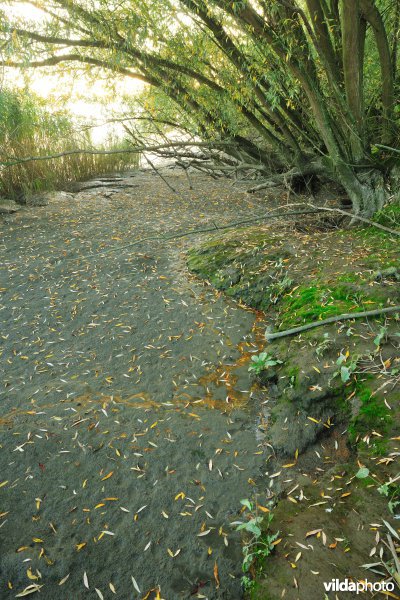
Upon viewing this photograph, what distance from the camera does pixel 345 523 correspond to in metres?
1.90

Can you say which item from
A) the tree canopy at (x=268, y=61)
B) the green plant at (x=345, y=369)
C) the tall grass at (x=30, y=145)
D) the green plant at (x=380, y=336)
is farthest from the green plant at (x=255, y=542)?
the tall grass at (x=30, y=145)

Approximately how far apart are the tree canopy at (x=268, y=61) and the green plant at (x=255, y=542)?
351 centimetres

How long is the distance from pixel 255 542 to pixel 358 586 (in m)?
0.49

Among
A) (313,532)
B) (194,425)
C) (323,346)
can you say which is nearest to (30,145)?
(194,425)

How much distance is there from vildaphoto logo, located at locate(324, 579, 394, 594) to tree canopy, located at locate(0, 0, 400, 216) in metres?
3.57

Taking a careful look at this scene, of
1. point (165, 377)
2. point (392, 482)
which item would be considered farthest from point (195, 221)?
point (392, 482)

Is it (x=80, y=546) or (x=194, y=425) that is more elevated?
(x=194, y=425)

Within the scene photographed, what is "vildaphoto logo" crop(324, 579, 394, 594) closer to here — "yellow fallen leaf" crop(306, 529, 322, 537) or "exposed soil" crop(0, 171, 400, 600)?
"exposed soil" crop(0, 171, 400, 600)

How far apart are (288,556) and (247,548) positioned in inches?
7.7

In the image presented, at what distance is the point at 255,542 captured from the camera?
194 cm

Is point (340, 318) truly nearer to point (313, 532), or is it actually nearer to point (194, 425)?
point (194, 425)

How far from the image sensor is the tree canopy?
4.05m

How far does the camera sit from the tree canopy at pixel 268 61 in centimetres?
405

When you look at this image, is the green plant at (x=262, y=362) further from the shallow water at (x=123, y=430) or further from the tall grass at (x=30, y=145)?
the tall grass at (x=30, y=145)
